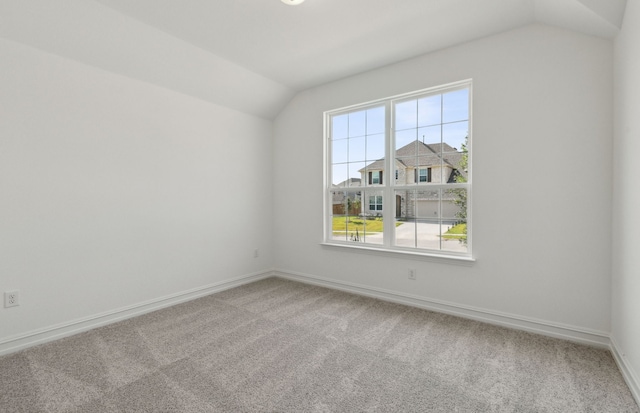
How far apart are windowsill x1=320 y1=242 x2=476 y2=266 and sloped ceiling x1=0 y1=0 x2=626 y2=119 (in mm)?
2094

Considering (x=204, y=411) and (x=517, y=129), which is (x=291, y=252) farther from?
(x=517, y=129)

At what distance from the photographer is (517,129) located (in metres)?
2.61

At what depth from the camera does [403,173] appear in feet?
11.2

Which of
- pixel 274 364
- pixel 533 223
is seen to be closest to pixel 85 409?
pixel 274 364

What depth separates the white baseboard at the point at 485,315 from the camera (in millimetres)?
2341

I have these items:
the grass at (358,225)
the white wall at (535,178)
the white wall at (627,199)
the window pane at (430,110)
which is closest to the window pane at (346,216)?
the grass at (358,225)

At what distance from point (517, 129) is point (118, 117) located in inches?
148

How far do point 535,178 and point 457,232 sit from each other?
0.84 m

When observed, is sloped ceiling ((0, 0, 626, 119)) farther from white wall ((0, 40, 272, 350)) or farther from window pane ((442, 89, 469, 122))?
window pane ((442, 89, 469, 122))

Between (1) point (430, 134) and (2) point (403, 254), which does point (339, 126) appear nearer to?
(1) point (430, 134)

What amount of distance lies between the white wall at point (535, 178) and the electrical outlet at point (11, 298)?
3.43 metres

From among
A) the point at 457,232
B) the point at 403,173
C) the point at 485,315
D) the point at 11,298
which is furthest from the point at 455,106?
the point at 11,298

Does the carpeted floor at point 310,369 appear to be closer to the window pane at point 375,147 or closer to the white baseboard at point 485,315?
the white baseboard at point 485,315

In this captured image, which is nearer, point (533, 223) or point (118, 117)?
point (533, 223)
